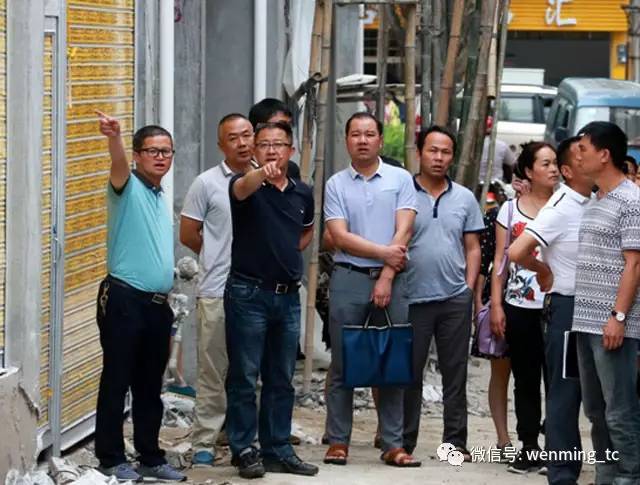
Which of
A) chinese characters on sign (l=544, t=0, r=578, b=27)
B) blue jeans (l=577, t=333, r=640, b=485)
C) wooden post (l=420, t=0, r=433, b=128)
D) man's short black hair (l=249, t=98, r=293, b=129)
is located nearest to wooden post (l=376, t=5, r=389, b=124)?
wooden post (l=420, t=0, r=433, b=128)

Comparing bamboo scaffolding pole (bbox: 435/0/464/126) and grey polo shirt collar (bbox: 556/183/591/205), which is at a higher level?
bamboo scaffolding pole (bbox: 435/0/464/126)

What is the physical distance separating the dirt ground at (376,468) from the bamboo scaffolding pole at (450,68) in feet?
6.86

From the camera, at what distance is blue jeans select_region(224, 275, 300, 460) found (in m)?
7.70

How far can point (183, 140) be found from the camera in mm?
11203

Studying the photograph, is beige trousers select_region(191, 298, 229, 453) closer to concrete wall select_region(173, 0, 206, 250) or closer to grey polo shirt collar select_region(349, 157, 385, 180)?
grey polo shirt collar select_region(349, 157, 385, 180)

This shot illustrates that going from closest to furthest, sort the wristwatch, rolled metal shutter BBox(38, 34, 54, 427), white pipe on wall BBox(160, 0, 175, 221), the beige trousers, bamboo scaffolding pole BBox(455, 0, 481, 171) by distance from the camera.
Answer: the wristwatch → rolled metal shutter BBox(38, 34, 54, 427) → the beige trousers → white pipe on wall BBox(160, 0, 175, 221) → bamboo scaffolding pole BBox(455, 0, 481, 171)

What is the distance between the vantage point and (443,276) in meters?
8.43

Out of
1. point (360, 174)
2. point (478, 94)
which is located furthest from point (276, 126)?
point (478, 94)

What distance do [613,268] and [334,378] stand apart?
1938 millimetres

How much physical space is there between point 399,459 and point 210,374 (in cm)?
111

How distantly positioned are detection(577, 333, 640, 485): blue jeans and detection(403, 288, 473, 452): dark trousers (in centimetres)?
132

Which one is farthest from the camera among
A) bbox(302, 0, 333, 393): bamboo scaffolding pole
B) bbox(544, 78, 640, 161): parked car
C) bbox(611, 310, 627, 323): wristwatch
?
bbox(544, 78, 640, 161): parked car

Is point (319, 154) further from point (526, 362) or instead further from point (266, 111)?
point (526, 362)

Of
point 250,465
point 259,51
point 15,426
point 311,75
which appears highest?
point 259,51
